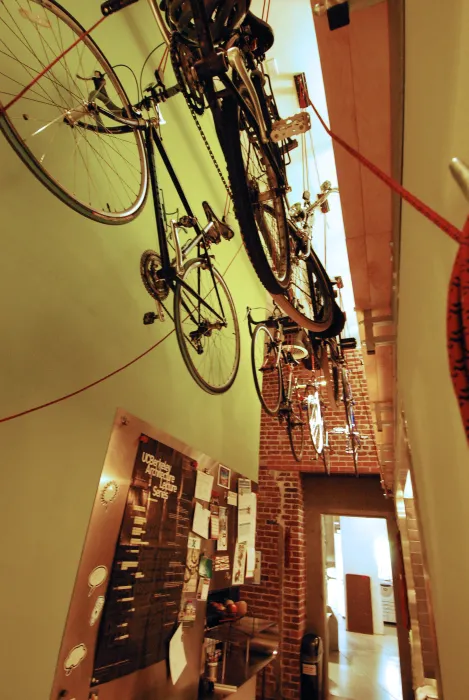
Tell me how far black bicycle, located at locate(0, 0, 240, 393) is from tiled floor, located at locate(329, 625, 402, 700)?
532cm

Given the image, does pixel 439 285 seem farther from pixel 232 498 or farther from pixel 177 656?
pixel 232 498

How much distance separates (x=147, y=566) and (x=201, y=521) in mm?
593

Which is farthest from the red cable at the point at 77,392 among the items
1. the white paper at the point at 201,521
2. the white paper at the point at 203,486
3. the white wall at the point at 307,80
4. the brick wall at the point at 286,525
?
the brick wall at the point at 286,525

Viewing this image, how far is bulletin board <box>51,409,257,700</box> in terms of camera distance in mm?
1547

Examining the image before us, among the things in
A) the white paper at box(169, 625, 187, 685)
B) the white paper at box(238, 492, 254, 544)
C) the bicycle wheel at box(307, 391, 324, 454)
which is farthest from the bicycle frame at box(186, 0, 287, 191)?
the bicycle wheel at box(307, 391, 324, 454)

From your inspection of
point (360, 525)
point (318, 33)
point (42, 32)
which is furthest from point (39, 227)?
point (360, 525)

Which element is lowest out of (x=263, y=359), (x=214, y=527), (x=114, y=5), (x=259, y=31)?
(x=214, y=527)

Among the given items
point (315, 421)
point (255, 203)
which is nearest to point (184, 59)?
point (255, 203)

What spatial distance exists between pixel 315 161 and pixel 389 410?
8.79ft

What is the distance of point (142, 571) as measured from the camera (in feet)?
6.10

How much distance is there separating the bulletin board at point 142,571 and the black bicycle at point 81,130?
0.57m

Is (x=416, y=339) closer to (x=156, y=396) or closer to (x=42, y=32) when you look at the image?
(x=156, y=396)

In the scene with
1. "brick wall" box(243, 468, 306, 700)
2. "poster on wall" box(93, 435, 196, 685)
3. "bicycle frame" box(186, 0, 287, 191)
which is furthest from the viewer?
"brick wall" box(243, 468, 306, 700)

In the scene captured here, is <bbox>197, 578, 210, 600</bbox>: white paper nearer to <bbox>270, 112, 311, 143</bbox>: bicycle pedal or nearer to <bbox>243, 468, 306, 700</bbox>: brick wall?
<bbox>270, 112, 311, 143</bbox>: bicycle pedal
